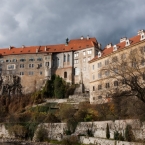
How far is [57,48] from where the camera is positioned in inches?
2330

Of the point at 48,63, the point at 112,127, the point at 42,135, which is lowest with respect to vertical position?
the point at 42,135

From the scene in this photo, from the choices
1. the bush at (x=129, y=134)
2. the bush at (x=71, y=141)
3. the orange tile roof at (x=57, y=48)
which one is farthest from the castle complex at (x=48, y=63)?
the bush at (x=129, y=134)

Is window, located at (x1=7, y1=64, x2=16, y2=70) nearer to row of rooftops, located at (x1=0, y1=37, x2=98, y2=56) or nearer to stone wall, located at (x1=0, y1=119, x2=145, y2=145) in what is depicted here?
row of rooftops, located at (x1=0, y1=37, x2=98, y2=56)

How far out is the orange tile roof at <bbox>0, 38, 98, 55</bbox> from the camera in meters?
55.9

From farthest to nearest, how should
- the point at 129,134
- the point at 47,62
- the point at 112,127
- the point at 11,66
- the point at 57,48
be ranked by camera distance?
the point at 57,48 < the point at 11,66 < the point at 47,62 < the point at 112,127 < the point at 129,134

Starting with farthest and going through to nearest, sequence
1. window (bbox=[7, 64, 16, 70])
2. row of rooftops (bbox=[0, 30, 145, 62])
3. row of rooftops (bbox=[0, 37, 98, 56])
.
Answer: window (bbox=[7, 64, 16, 70]) < row of rooftops (bbox=[0, 37, 98, 56]) < row of rooftops (bbox=[0, 30, 145, 62])

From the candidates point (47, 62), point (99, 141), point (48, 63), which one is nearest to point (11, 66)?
point (47, 62)

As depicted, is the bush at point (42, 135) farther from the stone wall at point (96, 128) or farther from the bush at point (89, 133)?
the bush at point (89, 133)

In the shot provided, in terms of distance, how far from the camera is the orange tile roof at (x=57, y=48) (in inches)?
2201

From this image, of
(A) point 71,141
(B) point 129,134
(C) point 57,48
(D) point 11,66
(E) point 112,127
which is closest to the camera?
(B) point 129,134

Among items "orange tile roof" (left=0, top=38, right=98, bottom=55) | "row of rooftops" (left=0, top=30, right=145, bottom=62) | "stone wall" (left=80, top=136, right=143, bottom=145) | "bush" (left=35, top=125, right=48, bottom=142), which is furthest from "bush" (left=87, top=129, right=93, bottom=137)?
"orange tile roof" (left=0, top=38, right=98, bottom=55)

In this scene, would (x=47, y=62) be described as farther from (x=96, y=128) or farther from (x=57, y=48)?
(x=96, y=128)

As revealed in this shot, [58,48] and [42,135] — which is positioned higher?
[58,48]

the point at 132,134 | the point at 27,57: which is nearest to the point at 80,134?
the point at 132,134
